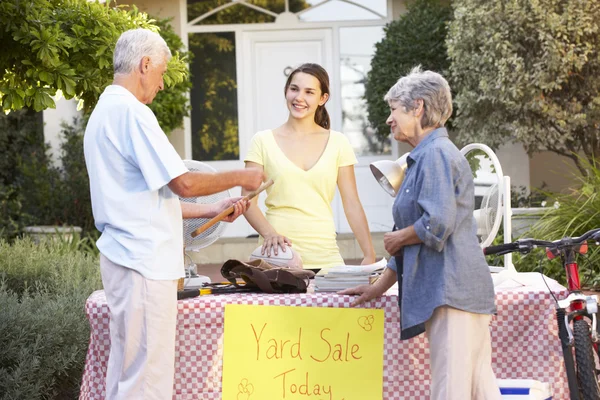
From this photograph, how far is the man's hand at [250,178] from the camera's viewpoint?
318 cm

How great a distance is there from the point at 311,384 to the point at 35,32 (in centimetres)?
224

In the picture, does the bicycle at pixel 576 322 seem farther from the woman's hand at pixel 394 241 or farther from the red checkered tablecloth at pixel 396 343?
the woman's hand at pixel 394 241

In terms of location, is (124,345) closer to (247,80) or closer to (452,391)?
(452,391)

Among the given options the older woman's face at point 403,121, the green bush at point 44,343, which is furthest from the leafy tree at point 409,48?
the older woman's face at point 403,121

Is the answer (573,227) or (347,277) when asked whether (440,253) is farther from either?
(573,227)

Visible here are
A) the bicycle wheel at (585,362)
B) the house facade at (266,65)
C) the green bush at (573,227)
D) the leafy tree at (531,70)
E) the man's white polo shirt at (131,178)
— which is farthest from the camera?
the house facade at (266,65)

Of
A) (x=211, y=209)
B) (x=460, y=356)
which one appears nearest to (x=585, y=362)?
(x=460, y=356)

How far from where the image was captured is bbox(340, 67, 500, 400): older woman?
3047 mm

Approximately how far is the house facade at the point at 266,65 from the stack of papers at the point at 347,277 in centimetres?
771

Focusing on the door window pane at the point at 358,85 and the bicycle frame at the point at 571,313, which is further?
the door window pane at the point at 358,85

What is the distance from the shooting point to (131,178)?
3.07m

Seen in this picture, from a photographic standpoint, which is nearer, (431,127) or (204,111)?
(431,127)

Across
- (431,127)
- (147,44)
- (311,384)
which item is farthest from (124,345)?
(431,127)

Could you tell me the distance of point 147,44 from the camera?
10.2ft
